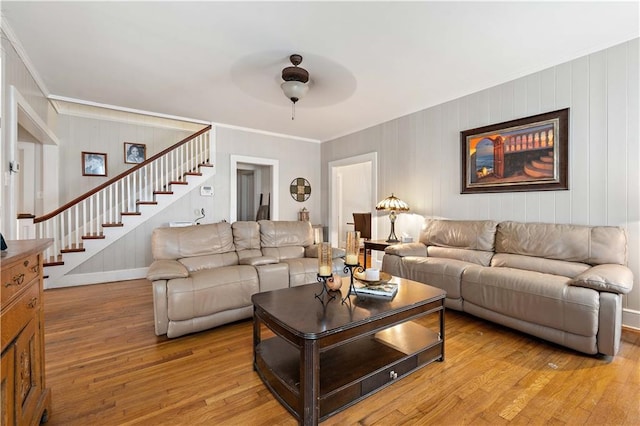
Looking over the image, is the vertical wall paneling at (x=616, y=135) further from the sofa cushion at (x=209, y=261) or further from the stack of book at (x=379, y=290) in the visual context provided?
the sofa cushion at (x=209, y=261)

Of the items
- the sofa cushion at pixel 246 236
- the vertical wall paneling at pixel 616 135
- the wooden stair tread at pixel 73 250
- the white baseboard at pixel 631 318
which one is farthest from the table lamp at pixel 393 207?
the wooden stair tread at pixel 73 250

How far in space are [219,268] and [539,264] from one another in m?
3.13

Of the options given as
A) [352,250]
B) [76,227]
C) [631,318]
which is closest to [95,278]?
[76,227]

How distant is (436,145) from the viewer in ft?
13.6

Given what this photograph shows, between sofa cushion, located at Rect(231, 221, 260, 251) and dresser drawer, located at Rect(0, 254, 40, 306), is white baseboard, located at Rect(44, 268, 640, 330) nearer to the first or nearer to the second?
sofa cushion, located at Rect(231, 221, 260, 251)

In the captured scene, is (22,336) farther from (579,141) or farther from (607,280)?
(579,141)

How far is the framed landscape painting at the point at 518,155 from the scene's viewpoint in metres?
2.98

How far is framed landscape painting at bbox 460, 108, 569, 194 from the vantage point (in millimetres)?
2984

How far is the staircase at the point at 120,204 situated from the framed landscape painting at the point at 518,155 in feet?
13.8

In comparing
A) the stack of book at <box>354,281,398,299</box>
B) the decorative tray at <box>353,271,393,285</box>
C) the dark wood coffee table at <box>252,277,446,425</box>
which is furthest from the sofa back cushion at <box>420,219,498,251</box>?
the stack of book at <box>354,281,398,299</box>

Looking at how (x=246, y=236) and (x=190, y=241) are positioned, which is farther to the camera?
(x=246, y=236)

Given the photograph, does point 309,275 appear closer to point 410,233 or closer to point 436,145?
point 410,233

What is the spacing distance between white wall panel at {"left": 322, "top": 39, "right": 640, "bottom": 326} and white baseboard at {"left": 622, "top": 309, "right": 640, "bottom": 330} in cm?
4

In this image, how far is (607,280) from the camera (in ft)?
6.61
